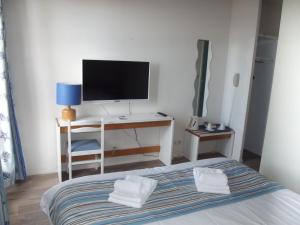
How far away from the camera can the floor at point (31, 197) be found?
240 centimetres

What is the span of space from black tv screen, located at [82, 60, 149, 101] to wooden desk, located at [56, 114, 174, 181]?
0.28m

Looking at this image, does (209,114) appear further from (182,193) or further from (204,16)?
(182,193)

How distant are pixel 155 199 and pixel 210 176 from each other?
0.51 meters

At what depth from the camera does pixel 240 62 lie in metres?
3.85

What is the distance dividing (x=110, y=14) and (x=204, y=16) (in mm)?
1434

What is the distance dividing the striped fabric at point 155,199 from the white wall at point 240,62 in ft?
6.03

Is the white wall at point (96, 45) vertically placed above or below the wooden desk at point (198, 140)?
above

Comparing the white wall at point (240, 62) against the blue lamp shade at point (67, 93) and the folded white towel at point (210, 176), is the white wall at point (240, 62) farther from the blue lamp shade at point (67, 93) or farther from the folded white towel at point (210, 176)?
the blue lamp shade at point (67, 93)

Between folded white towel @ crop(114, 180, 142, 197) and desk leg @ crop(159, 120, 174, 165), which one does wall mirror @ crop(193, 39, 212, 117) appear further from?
folded white towel @ crop(114, 180, 142, 197)

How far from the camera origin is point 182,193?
6.05 feet

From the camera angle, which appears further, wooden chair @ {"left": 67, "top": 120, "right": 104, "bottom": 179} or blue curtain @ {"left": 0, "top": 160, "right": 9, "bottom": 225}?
wooden chair @ {"left": 67, "top": 120, "right": 104, "bottom": 179}

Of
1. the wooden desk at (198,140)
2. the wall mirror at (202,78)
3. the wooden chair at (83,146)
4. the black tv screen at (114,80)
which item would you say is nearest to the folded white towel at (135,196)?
the wooden chair at (83,146)

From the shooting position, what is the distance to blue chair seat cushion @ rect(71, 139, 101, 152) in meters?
2.99

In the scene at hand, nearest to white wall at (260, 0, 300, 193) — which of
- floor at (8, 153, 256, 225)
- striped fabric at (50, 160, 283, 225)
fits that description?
striped fabric at (50, 160, 283, 225)
